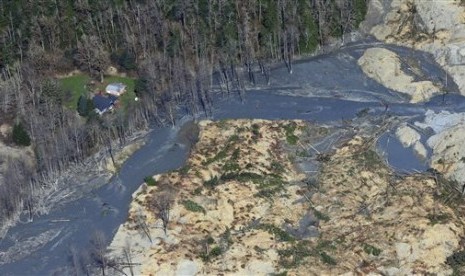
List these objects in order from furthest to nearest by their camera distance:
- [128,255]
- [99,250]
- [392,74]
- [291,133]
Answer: [392,74], [291,133], [99,250], [128,255]

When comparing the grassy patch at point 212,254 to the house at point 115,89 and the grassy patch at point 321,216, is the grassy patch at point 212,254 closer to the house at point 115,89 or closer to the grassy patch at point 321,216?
A: the grassy patch at point 321,216

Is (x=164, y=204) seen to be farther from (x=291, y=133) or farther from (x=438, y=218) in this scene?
(x=438, y=218)

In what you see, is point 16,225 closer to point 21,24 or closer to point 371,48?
point 21,24

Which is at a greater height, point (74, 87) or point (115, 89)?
point (74, 87)

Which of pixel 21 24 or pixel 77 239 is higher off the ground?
pixel 21 24

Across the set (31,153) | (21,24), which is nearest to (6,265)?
(31,153)

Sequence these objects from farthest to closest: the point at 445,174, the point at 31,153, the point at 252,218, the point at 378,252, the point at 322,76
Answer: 1. the point at 322,76
2. the point at 31,153
3. the point at 445,174
4. the point at 252,218
5. the point at 378,252

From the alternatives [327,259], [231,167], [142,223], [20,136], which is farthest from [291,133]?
[20,136]

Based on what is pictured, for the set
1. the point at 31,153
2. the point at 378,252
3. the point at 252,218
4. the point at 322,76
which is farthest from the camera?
the point at 322,76
